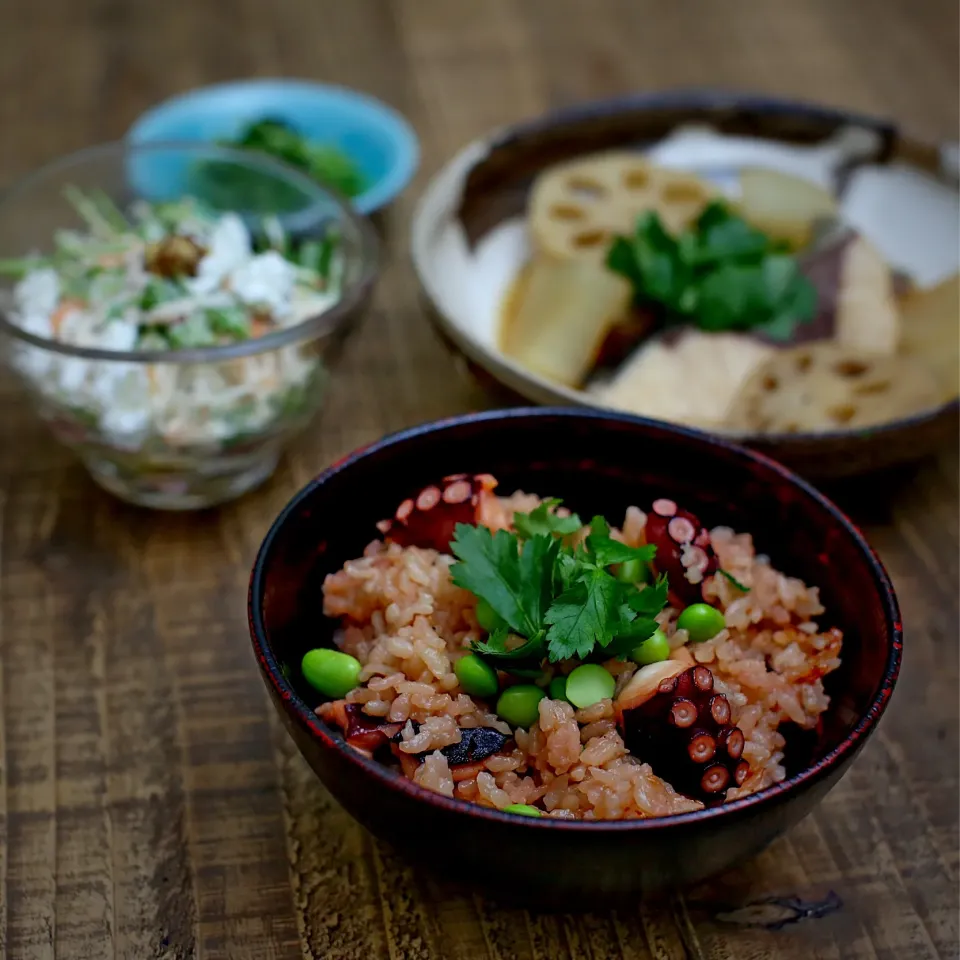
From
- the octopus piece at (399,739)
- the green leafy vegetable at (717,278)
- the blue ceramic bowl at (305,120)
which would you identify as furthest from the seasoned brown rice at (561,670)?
the blue ceramic bowl at (305,120)

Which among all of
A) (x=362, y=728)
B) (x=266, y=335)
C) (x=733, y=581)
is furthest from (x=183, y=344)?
(x=733, y=581)

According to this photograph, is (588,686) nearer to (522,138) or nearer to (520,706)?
(520,706)

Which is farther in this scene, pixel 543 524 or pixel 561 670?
pixel 543 524

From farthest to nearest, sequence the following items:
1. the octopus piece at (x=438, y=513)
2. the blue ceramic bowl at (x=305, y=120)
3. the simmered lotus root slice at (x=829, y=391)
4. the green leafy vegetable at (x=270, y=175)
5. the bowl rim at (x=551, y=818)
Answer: the blue ceramic bowl at (x=305, y=120), the green leafy vegetable at (x=270, y=175), the simmered lotus root slice at (x=829, y=391), the octopus piece at (x=438, y=513), the bowl rim at (x=551, y=818)

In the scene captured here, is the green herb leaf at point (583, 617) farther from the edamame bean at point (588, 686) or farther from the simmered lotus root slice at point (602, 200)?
the simmered lotus root slice at point (602, 200)

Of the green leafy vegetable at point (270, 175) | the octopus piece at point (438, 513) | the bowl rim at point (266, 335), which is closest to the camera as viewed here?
the octopus piece at point (438, 513)

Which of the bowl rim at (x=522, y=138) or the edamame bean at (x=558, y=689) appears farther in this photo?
the bowl rim at (x=522, y=138)

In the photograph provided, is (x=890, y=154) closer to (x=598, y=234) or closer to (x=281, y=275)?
(x=598, y=234)
